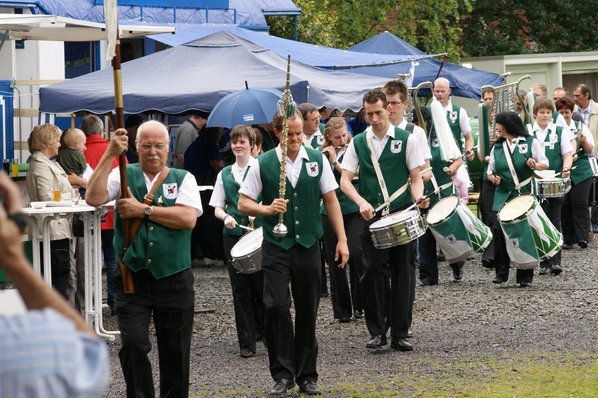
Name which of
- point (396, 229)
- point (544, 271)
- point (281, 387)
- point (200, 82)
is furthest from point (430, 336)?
point (200, 82)

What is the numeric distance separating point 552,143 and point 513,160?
101 inches

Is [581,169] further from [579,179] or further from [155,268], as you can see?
[155,268]

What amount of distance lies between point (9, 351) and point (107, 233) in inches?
380

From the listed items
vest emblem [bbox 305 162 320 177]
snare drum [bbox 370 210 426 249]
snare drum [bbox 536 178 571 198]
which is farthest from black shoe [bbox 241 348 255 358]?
snare drum [bbox 536 178 571 198]

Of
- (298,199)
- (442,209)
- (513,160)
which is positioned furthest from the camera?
(513,160)

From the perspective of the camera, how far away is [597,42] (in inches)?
1725

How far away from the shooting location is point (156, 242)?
715 cm

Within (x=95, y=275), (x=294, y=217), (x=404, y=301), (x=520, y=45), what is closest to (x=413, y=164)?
(x=404, y=301)

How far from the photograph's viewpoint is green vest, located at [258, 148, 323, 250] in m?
8.45

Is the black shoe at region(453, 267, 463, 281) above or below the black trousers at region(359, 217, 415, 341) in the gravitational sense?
below

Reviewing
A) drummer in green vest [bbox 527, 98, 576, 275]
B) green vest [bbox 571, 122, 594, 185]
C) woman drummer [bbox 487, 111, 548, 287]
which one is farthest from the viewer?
green vest [bbox 571, 122, 594, 185]

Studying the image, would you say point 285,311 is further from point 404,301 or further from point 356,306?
point 356,306

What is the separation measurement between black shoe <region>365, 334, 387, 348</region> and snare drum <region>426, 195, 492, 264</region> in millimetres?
3010

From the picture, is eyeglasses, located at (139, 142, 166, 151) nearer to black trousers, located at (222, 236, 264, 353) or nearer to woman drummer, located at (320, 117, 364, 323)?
black trousers, located at (222, 236, 264, 353)
